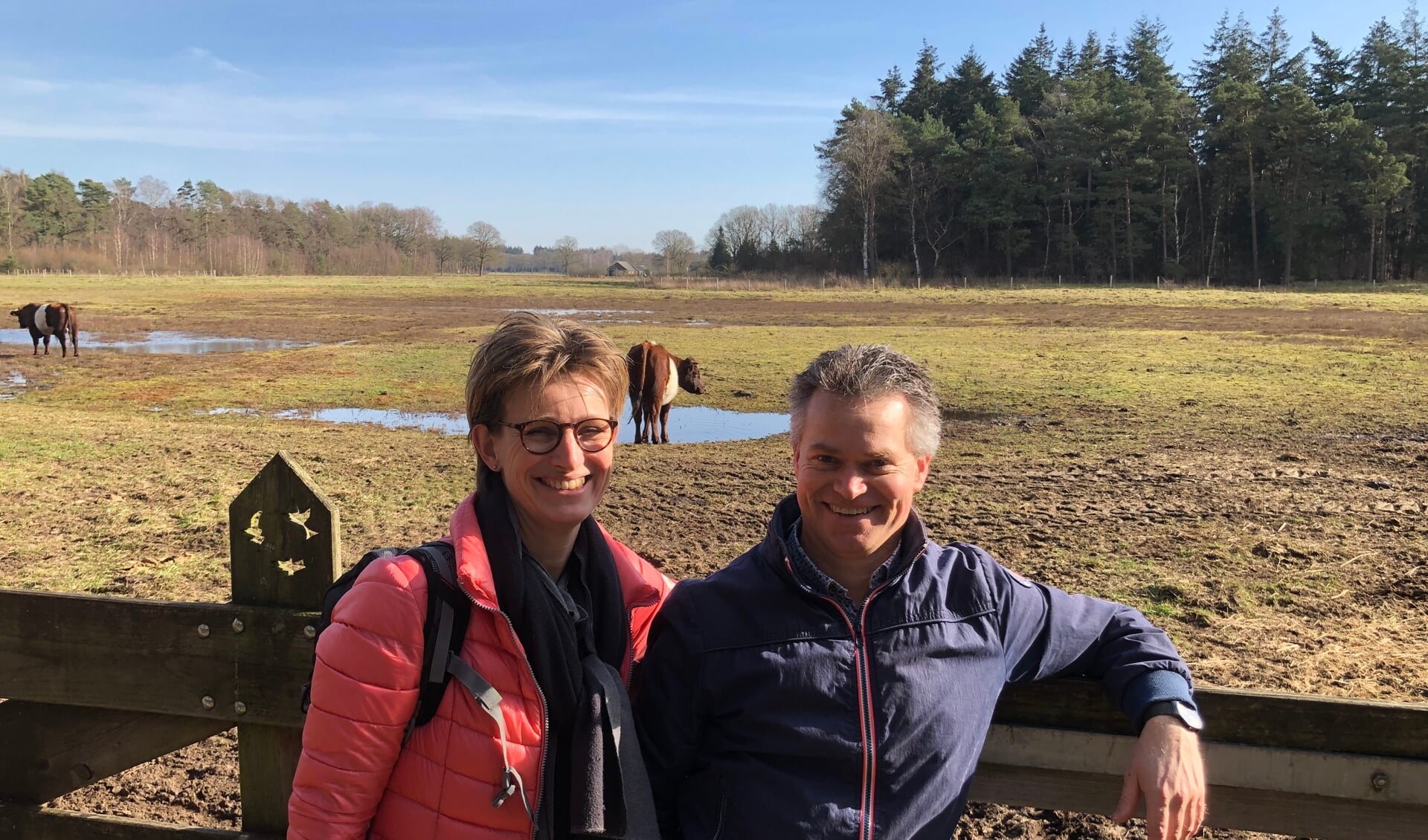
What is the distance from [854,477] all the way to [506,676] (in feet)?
2.53

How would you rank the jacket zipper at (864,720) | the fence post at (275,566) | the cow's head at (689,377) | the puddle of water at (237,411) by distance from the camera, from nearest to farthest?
the jacket zipper at (864,720) < the fence post at (275,566) < the puddle of water at (237,411) < the cow's head at (689,377)

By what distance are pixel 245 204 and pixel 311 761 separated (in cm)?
15181

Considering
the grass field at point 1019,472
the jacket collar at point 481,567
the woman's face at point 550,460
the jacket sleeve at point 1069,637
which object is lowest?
the grass field at point 1019,472

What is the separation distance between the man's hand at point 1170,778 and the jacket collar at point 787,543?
51 cm

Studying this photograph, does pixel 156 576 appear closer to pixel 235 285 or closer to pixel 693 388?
pixel 693 388

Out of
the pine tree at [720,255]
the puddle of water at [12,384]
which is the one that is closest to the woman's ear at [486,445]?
the puddle of water at [12,384]

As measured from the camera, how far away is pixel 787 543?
1891 millimetres

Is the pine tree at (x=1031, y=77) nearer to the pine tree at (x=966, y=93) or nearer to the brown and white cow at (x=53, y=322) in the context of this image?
the pine tree at (x=966, y=93)

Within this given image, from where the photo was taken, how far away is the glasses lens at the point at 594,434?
6.17 feet

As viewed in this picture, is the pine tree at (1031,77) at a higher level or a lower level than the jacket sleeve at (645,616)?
higher

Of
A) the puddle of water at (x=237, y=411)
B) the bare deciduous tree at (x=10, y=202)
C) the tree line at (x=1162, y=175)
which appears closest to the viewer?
the puddle of water at (x=237, y=411)

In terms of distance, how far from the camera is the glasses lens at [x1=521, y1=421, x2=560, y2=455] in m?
1.84

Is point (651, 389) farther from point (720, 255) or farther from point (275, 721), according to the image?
point (720, 255)

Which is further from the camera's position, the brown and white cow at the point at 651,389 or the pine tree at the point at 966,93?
the pine tree at the point at 966,93
